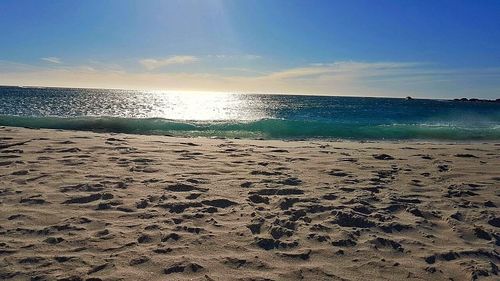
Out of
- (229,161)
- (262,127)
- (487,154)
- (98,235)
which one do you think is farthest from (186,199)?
(262,127)

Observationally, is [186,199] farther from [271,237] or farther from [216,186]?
[271,237]

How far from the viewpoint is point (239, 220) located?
4406 millimetres

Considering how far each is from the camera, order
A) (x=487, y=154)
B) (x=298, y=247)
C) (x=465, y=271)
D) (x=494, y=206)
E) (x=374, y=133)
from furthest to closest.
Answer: (x=374, y=133), (x=487, y=154), (x=494, y=206), (x=298, y=247), (x=465, y=271)

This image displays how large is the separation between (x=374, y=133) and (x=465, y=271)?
15.6 meters

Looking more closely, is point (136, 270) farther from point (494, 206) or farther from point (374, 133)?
point (374, 133)

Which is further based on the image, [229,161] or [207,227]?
[229,161]

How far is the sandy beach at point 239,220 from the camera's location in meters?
3.35

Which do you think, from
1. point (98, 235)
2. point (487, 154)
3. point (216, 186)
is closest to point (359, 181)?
point (216, 186)

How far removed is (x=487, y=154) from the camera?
32.8ft

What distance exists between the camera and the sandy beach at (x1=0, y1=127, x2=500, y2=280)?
3.35m

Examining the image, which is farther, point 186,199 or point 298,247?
point 186,199

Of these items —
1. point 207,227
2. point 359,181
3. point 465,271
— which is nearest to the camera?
point 465,271

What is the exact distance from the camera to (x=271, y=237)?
396 cm

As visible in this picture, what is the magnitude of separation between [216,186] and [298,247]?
221 centimetres
